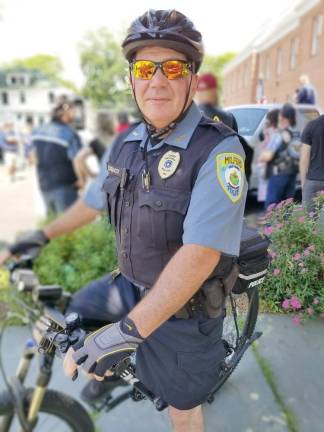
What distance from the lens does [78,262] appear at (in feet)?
11.0

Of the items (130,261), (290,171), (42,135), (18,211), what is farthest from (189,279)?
(18,211)

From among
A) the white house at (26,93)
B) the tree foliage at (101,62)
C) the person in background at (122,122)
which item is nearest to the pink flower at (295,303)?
the tree foliage at (101,62)

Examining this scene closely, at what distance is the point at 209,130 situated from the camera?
4.21 ft

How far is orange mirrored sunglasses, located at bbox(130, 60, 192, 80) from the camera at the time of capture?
3.99 feet

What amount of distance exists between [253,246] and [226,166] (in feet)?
1.14

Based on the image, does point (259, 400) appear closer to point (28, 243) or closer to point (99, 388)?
point (99, 388)

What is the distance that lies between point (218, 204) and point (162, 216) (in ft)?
0.66

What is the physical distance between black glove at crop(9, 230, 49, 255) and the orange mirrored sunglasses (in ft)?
2.83

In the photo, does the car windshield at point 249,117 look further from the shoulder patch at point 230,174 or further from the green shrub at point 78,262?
the green shrub at point 78,262

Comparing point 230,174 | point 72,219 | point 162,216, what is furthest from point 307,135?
point 72,219

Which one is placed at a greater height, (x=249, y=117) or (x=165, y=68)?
(x=165, y=68)

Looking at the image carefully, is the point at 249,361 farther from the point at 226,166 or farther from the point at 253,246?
the point at 226,166

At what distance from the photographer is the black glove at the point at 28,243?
1.67m

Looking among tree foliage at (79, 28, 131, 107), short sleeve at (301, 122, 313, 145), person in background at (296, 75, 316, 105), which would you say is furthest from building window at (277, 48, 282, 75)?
tree foliage at (79, 28, 131, 107)
